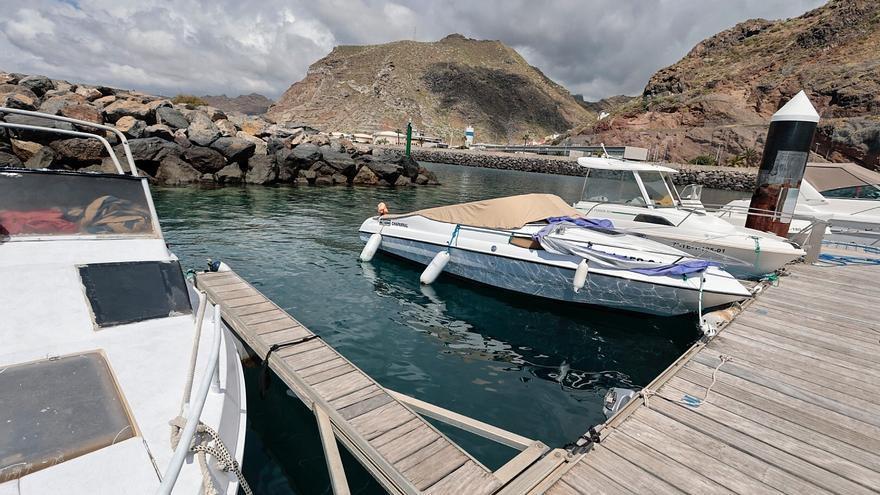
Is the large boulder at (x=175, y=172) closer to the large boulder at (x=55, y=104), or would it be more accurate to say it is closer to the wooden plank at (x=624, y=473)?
the large boulder at (x=55, y=104)

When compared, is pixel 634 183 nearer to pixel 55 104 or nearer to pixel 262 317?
pixel 262 317

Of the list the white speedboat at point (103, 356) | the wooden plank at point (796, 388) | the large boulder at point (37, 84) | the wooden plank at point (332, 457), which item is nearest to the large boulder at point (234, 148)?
the large boulder at point (37, 84)

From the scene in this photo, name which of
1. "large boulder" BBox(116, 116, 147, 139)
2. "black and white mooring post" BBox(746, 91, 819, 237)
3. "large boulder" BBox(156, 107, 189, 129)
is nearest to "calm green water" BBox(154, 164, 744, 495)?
"black and white mooring post" BBox(746, 91, 819, 237)

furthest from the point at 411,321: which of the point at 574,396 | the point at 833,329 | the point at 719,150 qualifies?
the point at 719,150

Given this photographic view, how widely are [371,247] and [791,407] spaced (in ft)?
29.9

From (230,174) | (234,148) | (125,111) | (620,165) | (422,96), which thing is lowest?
(230,174)

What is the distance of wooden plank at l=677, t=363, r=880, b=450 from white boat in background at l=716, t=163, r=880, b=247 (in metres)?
9.77

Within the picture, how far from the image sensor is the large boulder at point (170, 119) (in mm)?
26078

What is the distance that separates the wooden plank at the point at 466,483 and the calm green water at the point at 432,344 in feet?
3.65

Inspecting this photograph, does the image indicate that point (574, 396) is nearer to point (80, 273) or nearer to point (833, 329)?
point (833, 329)

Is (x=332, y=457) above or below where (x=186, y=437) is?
below

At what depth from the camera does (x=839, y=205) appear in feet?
47.4

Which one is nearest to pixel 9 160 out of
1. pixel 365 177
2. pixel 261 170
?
pixel 261 170

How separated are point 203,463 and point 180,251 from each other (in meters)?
10.0
